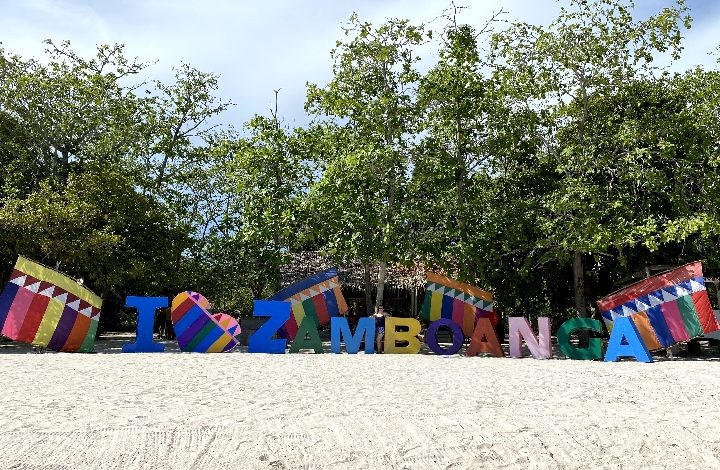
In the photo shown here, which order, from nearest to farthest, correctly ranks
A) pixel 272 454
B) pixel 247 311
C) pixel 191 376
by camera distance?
1. pixel 272 454
2. pixel 191 376
3. pixel 247 311

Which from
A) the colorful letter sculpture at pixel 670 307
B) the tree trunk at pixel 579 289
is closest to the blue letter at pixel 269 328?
the colorful letter sculpture at pixel 670 307

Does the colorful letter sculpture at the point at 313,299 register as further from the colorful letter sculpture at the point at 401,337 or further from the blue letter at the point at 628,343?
the blue letter at the point at 628,343

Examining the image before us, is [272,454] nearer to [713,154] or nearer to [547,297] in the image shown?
[713,154]

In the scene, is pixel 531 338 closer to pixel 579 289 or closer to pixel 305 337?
pixel 579 289

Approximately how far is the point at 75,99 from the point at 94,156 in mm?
2386

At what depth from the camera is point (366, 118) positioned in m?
20.4

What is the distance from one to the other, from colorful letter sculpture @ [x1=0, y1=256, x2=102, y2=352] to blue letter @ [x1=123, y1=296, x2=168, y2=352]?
1.16m

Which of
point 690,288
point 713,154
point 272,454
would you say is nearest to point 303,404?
point 272,454

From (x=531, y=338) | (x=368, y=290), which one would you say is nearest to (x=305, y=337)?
(x=531, y=338)

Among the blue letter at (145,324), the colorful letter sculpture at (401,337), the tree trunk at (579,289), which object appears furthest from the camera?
the tree trunk at (579,289)

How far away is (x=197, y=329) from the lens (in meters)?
18.0

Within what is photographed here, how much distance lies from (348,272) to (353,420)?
77.1ft

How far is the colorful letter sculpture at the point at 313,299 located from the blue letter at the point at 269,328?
2671 millimetres

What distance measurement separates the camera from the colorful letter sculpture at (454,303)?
65.1ft
